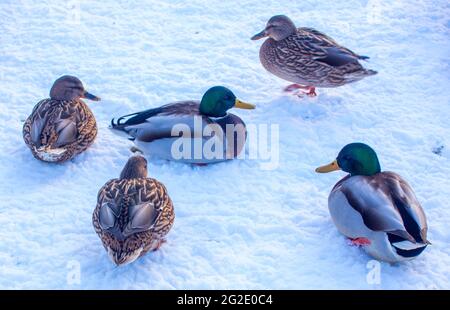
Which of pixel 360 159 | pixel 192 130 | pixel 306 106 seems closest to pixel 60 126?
pixel 192 130

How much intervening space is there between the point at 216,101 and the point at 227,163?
561 mm

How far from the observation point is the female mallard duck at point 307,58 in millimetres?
5906

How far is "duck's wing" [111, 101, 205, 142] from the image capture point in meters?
5.13

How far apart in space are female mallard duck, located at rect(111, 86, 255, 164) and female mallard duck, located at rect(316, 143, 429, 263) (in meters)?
1.14

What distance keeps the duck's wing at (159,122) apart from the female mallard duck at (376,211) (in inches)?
56.6

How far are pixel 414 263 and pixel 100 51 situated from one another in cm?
439

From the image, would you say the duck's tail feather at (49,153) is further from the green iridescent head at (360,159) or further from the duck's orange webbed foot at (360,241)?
the duck's orange webbed foot at (360,241)

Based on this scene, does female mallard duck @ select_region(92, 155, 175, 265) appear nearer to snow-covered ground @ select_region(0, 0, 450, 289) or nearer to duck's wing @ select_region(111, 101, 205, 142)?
snow-covered ground @ select_region(0, 0, 450, 289)

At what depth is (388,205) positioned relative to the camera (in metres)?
4.04

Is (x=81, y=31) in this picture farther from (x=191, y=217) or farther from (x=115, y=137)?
(x=191, y=217)

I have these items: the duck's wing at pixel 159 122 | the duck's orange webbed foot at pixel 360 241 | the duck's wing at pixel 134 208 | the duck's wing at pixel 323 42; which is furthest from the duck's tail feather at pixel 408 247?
the duck's wing at pixel 323 42

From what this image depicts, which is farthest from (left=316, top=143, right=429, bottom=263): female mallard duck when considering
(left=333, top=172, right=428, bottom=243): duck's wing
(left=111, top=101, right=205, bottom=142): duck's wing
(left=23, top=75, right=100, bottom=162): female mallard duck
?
(left=23, top=75, right=100, bottom=162): female mallard duck
